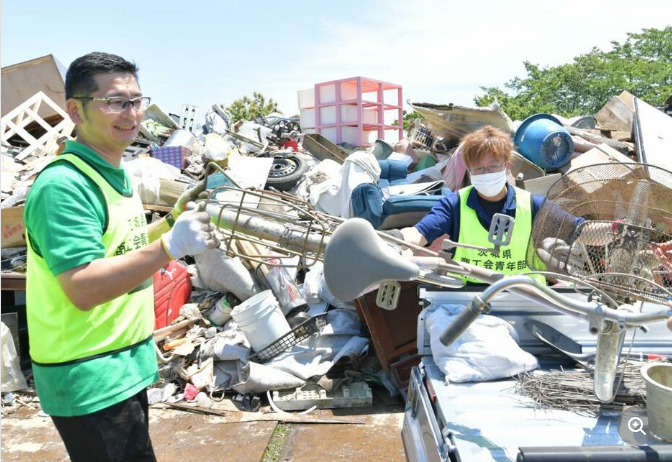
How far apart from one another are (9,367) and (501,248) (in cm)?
413

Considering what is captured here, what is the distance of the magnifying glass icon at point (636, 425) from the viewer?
1678 mm

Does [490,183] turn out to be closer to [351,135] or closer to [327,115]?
[351,135]

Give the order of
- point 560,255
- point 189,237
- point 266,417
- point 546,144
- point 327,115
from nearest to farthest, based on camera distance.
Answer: point 189,237 < point 560,255 < point 266,417 < point 546,144 < point 327,115

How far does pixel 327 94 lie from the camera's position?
995cm

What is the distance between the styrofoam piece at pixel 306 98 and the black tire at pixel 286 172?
345 cm

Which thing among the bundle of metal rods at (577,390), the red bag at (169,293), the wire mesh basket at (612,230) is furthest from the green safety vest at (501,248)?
the red bag at (169,293)

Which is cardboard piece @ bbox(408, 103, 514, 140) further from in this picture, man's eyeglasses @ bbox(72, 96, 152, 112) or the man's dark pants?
the man's dark pants

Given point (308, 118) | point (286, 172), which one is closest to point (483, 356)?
point (286, 172)

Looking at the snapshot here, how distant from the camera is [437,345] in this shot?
2.17 m

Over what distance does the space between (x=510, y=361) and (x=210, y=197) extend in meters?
1.30

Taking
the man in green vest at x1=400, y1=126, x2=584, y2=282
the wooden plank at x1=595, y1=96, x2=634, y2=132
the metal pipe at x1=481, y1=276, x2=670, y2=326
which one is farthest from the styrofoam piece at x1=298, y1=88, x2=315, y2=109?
the metal pipe at x1=481, y1=276, x2=670, y2=326

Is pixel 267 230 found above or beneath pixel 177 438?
above

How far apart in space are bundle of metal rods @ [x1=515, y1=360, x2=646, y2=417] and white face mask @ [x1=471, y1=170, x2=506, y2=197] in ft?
3.51

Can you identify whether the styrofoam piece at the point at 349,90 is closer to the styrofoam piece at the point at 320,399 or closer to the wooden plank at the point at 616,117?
the wooden plank at the point at 616,117
